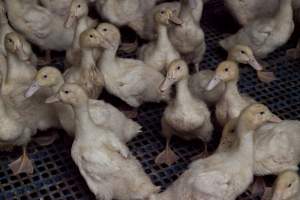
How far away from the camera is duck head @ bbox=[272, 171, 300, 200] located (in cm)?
272

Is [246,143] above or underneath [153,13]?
underneath

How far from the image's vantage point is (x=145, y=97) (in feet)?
11.6

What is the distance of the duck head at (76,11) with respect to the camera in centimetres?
361

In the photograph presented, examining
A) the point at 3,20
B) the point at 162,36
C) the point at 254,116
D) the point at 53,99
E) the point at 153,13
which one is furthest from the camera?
the point at 153,13

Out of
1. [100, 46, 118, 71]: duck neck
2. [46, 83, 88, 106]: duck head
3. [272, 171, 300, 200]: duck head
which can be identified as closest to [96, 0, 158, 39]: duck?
[100, 46, 118, 71]: duck neck

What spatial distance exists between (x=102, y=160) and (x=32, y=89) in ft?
1.89

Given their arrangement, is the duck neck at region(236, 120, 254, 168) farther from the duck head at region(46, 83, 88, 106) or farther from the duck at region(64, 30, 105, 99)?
the duck at region(64, 30, 105, 99)

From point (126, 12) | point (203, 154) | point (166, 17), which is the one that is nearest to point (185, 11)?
point (166, 17)

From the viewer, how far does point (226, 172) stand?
274 cm

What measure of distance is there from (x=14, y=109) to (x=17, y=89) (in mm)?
140

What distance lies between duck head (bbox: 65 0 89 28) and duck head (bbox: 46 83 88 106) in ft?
2.63

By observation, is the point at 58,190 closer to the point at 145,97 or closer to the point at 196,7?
the point at 145,97

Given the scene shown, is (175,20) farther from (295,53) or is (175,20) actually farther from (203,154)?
(295,53)

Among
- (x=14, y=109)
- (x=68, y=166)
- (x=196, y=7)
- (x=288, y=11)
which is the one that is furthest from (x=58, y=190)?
(x=288, y=11)
